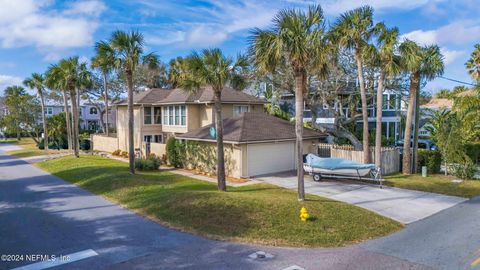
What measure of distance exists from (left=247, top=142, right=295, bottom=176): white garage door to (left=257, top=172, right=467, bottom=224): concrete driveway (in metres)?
2.02

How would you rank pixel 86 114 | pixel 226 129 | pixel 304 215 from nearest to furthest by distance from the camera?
pixel 304 215
pixel 226 129
pixel 86 114

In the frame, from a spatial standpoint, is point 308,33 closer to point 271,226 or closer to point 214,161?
point 271,226

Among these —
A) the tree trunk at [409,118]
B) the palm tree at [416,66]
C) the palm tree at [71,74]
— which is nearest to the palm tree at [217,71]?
the palm tree at [416,66]

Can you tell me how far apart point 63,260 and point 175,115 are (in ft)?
76.8

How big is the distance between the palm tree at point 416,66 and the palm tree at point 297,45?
890 cm

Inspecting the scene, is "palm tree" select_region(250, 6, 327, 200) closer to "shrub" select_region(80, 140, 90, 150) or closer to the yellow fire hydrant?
the yellow fire hydrant

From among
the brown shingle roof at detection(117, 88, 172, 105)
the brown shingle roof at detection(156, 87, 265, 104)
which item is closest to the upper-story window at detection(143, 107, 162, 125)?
the brown shingle roof at detection(117, 88, 172, 105)

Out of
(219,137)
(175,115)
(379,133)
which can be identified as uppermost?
(175,115)

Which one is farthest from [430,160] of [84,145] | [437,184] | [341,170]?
[84,145]

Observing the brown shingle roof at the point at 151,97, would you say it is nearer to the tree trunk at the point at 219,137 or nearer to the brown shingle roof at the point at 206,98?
the brown shingle roof at the point at 206,98

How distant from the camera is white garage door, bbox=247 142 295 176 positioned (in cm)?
2150

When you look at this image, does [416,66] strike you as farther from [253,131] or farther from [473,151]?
[473,151]

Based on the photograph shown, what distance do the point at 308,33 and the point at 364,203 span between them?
Answer: 291 inches

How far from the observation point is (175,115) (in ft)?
103
